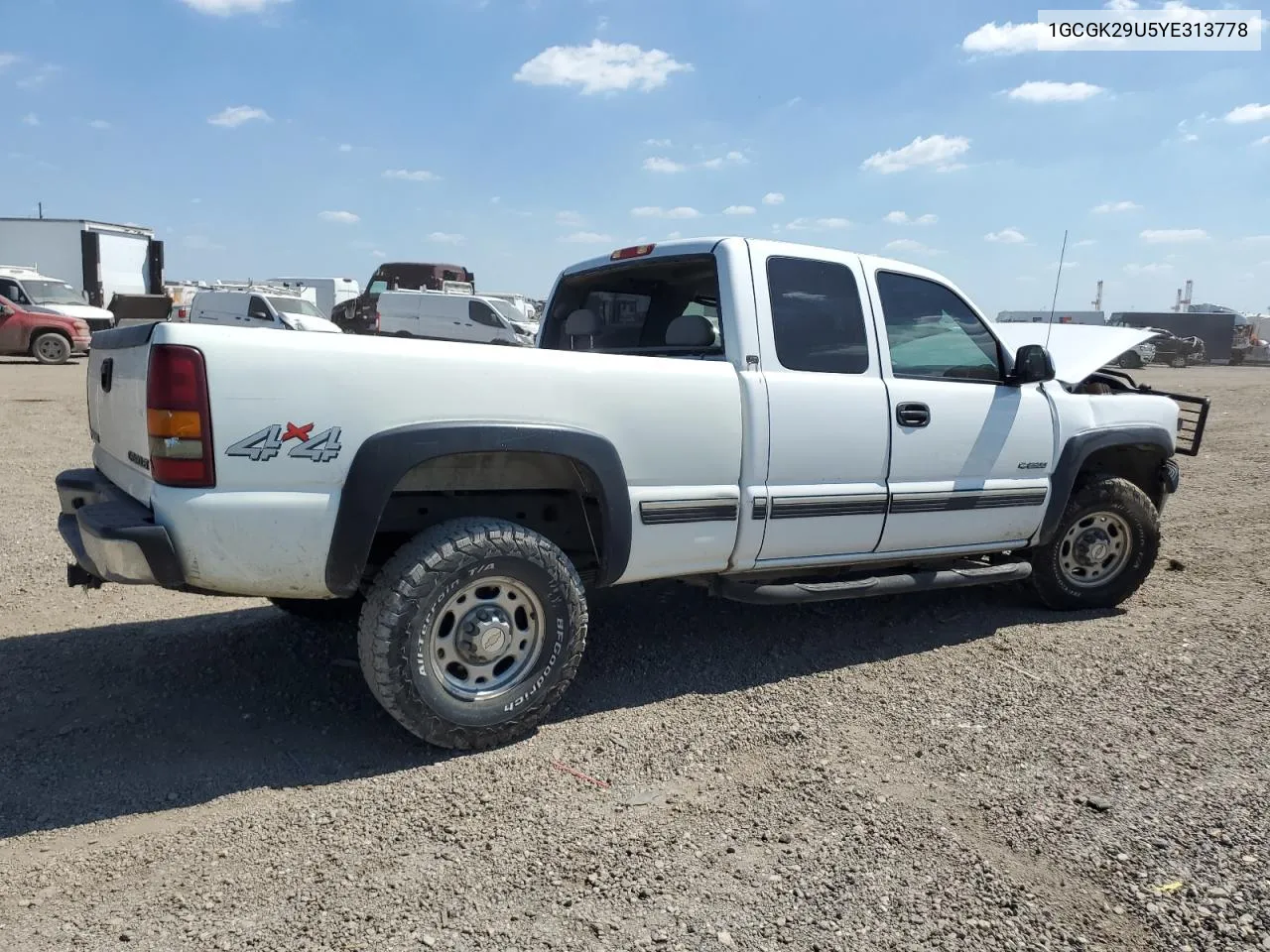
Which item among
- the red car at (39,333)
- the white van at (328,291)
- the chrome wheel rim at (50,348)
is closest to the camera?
the red car at (39,333)

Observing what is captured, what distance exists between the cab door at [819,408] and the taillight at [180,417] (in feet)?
6.85

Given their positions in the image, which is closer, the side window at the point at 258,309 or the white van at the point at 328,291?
the side window at the point at 258,309

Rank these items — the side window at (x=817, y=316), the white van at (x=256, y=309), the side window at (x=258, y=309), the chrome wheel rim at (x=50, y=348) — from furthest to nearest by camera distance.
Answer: the side window at (x=258, y=309)
the white van at (x=256, y=309)
the chrome wheel rim at (x=50, y=348)
the side window at (x=817, y=316)

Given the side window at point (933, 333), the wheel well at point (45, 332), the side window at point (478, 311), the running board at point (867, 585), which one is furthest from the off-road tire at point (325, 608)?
the side window at point (478, 311)

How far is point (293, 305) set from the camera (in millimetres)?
22344

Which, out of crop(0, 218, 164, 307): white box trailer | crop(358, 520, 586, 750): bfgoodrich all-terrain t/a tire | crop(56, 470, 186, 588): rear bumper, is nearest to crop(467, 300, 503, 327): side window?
crop(0, 218, 164, 307): white box trailer

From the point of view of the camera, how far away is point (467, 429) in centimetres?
320

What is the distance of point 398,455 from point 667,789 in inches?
56.8

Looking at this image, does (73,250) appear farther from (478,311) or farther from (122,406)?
(122,406)

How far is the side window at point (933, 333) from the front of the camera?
175 inches

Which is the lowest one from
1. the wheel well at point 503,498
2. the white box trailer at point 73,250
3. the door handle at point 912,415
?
the wheel well at point 503,498

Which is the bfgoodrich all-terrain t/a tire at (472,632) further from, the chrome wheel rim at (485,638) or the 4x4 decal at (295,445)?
the 4x4 decal at (295,445)

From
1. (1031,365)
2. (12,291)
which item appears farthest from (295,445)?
(12,291)

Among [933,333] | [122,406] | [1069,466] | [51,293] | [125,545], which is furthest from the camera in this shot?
[51,293]
